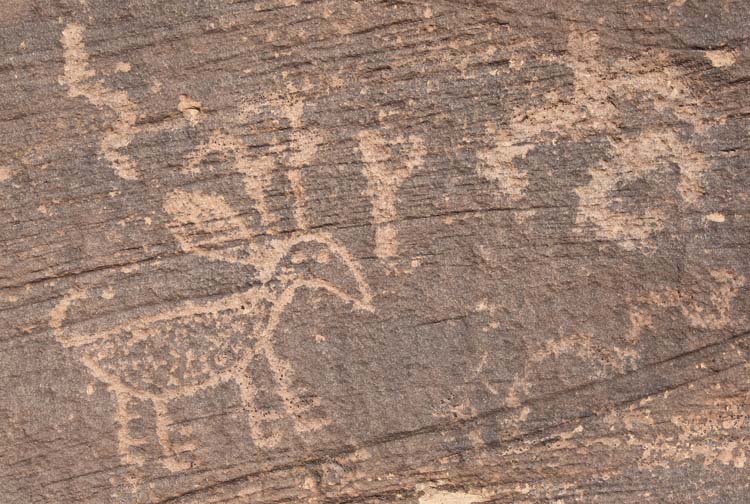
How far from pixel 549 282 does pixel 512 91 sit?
46 cm

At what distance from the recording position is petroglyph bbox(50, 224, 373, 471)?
1.77 m

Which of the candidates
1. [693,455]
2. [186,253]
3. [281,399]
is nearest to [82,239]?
[186,253]

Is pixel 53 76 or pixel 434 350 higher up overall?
pixel 53 76

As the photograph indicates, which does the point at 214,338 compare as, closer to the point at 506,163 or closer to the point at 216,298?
the point at 216,298

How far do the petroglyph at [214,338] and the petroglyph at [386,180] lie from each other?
3.8 inches

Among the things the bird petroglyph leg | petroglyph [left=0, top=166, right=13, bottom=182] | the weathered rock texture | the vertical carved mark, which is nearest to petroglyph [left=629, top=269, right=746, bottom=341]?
the weathered rock texture

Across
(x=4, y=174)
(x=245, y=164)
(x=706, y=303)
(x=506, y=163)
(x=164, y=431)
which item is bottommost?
(x=706, y=303)

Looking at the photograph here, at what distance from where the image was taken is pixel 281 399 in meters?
1.78

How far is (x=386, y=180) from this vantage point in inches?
69.5

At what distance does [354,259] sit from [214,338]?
0.38 meters

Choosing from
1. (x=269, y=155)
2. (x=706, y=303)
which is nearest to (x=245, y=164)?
(x=269, y=155)

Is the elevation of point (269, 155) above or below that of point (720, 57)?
above

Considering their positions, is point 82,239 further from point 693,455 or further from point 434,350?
point 693,455

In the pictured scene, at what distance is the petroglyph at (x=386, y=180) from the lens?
176 centimetres
